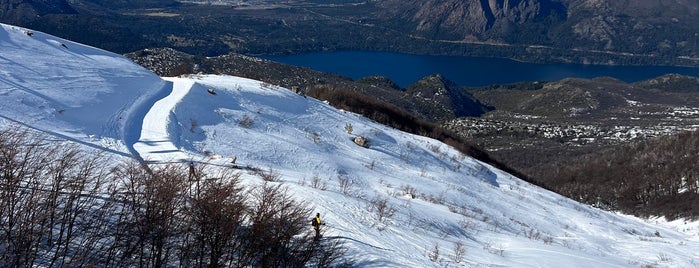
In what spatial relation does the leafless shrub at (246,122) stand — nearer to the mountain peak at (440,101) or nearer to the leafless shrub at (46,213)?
the leafless shrub at (46,213)

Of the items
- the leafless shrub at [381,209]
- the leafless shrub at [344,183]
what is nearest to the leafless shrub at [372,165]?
the leafless shrub at [344,183]

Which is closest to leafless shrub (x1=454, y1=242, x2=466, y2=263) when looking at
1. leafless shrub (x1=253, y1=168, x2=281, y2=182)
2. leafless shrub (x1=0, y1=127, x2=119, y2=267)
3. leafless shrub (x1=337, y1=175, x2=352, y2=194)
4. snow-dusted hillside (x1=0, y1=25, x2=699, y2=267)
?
snow-dusted hillside (x1=0, y1=25, x2=699, y2=267)

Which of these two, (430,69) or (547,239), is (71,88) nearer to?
(547,239)

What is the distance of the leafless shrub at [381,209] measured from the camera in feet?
33.0

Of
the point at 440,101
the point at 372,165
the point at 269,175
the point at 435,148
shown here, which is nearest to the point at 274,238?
the point at 269,175

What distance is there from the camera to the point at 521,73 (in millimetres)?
179500

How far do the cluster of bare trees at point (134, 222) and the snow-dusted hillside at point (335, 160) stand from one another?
1624 millimetres

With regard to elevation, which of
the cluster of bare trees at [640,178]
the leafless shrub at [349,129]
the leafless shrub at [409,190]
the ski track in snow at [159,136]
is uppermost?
the ski track in snow at [159,136]

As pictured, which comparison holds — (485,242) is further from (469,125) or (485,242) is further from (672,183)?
(469,125)

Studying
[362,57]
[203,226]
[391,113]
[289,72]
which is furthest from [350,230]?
[362,57]

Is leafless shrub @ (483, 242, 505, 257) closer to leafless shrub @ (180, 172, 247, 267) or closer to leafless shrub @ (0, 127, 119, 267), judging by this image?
leafless shrub @ (180, 172, 247, 267)

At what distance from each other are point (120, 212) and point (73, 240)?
54 centimetres

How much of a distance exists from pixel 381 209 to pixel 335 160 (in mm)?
4318

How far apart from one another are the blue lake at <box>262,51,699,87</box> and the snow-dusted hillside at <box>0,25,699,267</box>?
122 meters
